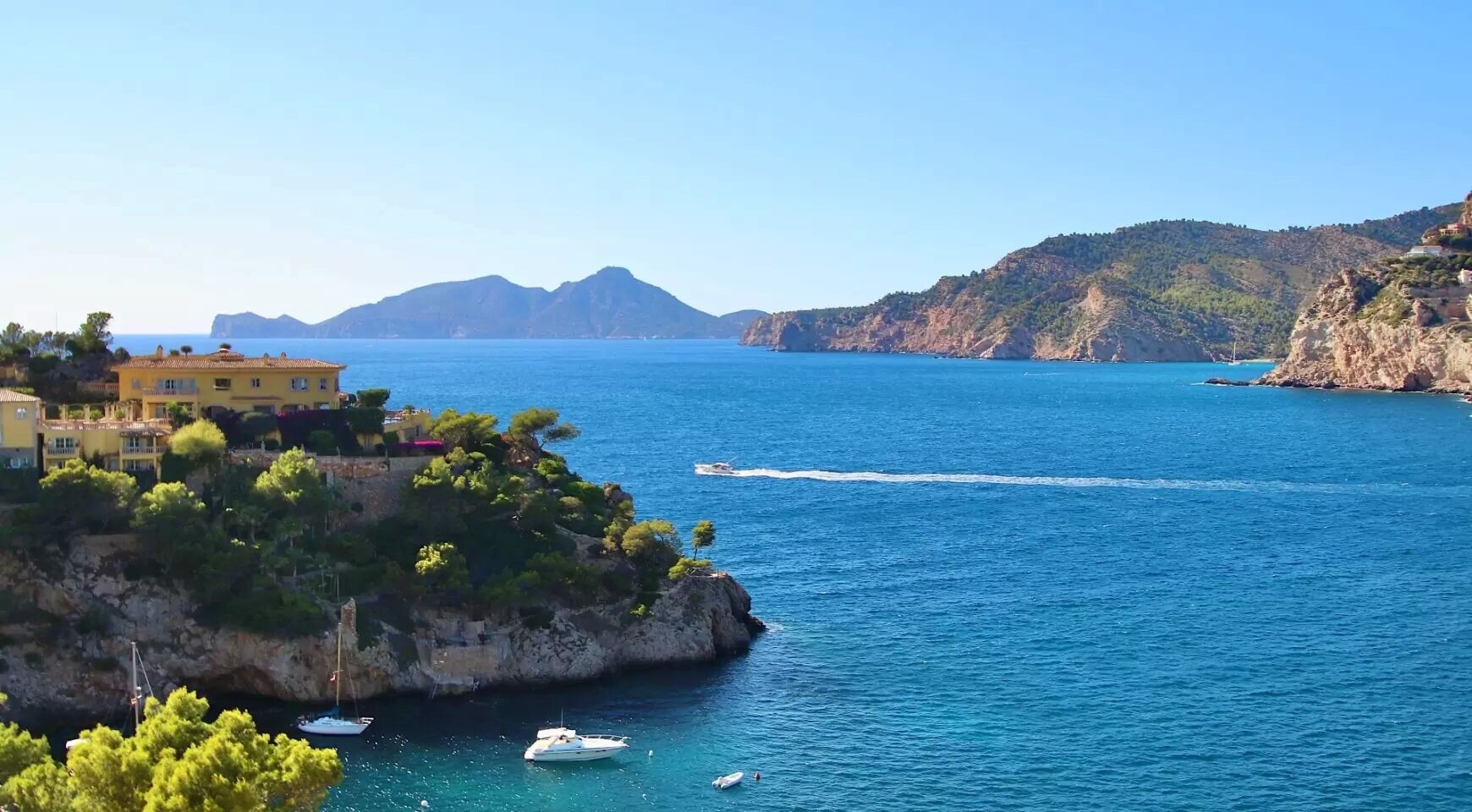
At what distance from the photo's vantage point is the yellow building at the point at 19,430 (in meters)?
52.6

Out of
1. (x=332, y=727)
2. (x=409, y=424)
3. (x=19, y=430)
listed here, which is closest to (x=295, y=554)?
(x=332, y=727)

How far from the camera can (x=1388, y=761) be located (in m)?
41.8

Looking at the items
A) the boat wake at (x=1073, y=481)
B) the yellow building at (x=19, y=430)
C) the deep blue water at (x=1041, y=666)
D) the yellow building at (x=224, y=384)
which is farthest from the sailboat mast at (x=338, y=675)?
the boat wake at (x=1073, y=481)

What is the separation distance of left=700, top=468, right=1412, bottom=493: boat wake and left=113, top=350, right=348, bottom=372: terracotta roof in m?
45.0

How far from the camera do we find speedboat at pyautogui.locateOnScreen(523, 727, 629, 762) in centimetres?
4256

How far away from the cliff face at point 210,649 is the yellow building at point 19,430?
19.7ft

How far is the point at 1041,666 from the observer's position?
52.1 m

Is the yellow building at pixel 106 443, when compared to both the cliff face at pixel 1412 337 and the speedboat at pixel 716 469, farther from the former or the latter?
the cliff face at pixel 1412 337

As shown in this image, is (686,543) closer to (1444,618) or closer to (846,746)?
(846,746)

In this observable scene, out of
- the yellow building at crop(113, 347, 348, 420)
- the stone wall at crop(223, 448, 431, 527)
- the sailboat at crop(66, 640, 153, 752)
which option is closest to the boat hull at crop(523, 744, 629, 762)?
the sailboat at crop(66, 640, 153, 752)

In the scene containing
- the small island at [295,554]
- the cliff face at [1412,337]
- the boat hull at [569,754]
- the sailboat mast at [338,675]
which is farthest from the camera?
the cliff face at [1412,337]

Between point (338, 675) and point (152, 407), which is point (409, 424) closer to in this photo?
point (152, 407)

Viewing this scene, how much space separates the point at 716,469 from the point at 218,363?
49.7 meters

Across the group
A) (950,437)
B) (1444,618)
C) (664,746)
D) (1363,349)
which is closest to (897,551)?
(1444,618)
